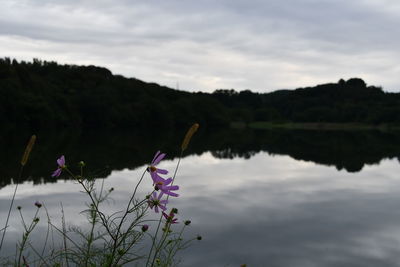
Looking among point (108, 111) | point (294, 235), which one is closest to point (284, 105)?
point (108, 111)

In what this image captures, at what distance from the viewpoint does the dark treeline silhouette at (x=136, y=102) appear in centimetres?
Answer: 4294

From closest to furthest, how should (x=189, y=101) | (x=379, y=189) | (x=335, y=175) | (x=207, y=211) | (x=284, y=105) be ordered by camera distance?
(x=207, y=211)
(x=379, y=189)
(x=335, y=175)
(x=189, y=101)
(x=284, y=105)

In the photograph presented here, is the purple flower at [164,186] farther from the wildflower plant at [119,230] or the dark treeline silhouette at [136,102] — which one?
the dark treeline silhouette at [136,102]

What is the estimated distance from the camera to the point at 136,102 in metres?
63.9

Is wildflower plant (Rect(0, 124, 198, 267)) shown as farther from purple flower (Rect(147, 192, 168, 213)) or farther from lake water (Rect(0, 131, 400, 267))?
lake water (Rect(0, 131, 400, 267))

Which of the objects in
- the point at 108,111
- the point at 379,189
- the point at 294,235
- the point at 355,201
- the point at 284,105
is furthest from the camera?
the point at 284,105

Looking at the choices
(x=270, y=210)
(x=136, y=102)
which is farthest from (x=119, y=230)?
(x=136, y=102)

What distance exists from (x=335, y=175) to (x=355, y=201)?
3.99 metres

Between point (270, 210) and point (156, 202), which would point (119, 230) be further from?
point (270, 210)

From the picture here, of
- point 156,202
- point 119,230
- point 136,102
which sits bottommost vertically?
point 119,230

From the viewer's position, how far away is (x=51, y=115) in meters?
43.3

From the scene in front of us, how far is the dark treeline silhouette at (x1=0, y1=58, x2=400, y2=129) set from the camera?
1690 inches

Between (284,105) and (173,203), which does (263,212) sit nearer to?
(173,203)

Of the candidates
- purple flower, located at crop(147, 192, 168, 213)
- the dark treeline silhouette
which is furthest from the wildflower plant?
the dark treeline silhouette
